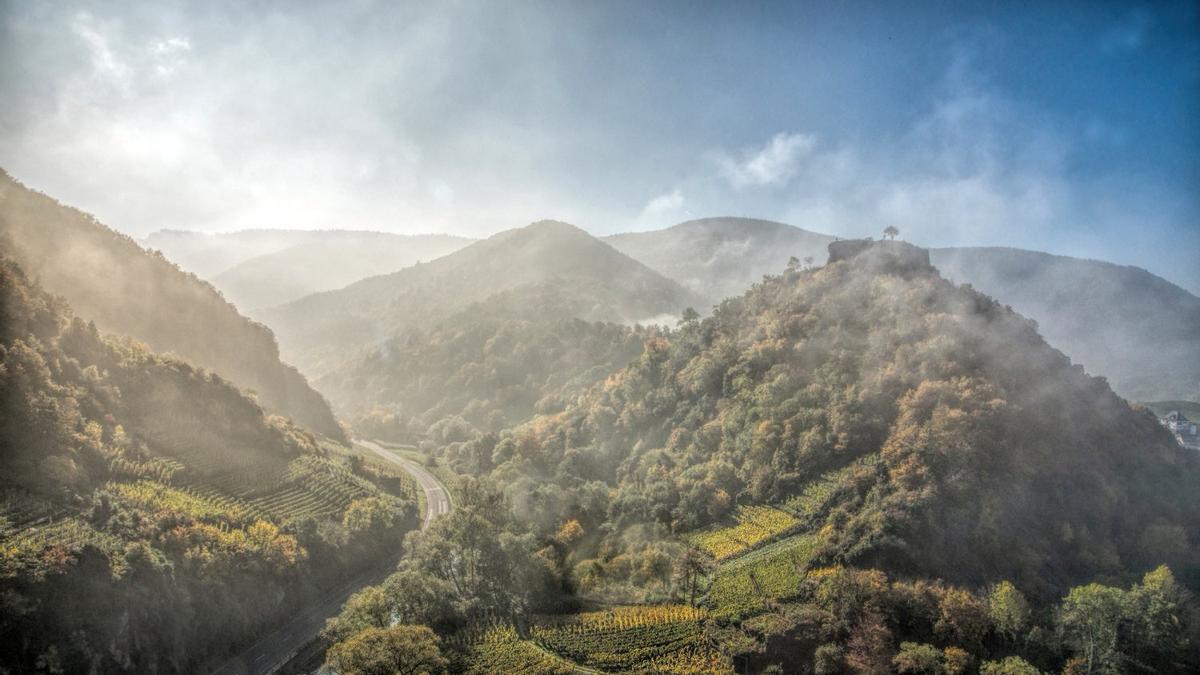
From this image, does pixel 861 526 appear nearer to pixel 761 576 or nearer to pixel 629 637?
pixel 761 576

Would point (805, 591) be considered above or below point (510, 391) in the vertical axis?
below

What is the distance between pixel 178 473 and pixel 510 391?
81.9 m

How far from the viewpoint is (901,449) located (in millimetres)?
54719

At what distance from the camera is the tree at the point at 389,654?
3706 centimetres

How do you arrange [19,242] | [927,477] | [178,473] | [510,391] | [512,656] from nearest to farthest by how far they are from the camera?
[512,656], [927,477], [178,473], [19,242], [510,391]

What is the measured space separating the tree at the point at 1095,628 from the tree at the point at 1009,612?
283 centimetres

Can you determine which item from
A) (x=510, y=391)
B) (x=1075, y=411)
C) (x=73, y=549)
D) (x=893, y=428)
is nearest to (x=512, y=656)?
(x=73, y=549)

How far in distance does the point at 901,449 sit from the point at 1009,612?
52.6ft

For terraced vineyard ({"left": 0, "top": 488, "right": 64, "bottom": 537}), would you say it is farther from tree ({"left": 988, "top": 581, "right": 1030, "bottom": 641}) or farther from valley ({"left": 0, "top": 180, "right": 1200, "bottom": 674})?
tree ({"left": 988, "top": 581, "right": 1030, "bottom": 641})

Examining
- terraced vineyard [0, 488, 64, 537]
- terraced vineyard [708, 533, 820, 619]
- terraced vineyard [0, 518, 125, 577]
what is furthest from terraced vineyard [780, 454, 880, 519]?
terraced vineyard [0, 488, 64, 537]

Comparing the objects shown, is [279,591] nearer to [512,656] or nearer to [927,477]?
[512,656]

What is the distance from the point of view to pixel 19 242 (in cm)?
7112

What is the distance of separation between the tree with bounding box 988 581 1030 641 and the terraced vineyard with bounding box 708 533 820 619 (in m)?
12.9

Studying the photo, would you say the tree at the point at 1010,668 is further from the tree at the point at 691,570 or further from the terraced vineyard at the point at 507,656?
the terraced vineyard at the point at 507,656
